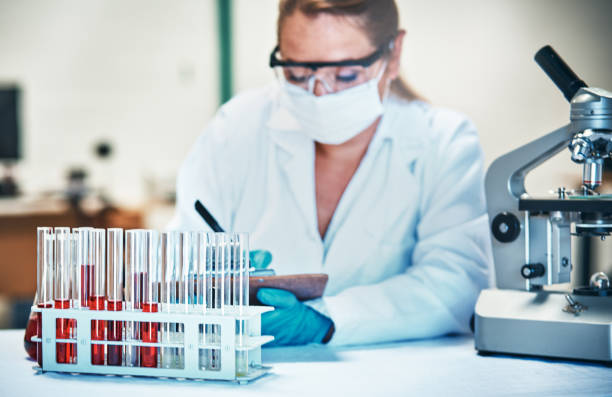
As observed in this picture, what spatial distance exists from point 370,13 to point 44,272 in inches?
60.8

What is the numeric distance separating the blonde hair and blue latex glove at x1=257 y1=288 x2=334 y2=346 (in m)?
1.04

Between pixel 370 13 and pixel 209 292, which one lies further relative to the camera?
pixel 370 13

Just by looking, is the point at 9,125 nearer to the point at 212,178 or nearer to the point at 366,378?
the point at 212,178

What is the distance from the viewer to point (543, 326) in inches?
80.9

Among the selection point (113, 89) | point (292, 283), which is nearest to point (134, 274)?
point (292, 283)

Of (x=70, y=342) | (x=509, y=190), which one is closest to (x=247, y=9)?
(x=509, y=190)

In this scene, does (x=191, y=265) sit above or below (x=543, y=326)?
above

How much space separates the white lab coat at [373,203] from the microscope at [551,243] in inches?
14.8

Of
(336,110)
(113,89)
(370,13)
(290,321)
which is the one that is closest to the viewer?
(290,321)

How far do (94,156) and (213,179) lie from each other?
3170 millimetres

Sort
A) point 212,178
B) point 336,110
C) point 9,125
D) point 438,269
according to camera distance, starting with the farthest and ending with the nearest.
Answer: point 9,125, point 212,178, point 336,110, point 438,269

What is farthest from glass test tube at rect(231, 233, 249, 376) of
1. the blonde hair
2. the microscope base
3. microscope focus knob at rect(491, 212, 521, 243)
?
the blonde hair

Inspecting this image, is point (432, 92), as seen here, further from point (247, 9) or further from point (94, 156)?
point (94, 156)

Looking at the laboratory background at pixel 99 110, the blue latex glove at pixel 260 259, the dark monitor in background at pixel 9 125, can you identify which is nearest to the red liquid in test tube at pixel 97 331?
the blue latex glove at pixel 260 259
